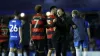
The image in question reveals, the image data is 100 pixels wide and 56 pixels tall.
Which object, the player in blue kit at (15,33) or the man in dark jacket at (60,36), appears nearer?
the man in dark jacket at (60,36)

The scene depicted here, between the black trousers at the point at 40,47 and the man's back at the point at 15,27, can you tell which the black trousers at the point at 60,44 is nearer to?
the black trousers at the point at 40,47

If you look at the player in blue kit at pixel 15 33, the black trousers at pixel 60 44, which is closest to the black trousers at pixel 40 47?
the black trousers at pixel 60 44

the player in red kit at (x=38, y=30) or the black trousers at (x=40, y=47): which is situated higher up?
the player in red kit at (x=38, y=30)

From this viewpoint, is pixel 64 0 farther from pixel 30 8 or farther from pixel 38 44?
pixel 38 44

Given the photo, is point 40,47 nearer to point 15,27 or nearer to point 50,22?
point 50,22

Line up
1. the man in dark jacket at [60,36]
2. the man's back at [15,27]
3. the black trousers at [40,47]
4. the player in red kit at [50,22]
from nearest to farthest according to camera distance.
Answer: the man in dark jacket at [60,36]
the black trousers at [40,47]
the player in red kit at [50,22]
the man's back at [15,27]

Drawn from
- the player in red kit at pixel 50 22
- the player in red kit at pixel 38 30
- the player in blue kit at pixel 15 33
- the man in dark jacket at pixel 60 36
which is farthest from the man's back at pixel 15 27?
the man in dark jacket at pixel 60 36

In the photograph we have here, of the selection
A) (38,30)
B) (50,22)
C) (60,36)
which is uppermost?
(50,22)

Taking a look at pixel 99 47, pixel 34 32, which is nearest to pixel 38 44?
pixel 34 32

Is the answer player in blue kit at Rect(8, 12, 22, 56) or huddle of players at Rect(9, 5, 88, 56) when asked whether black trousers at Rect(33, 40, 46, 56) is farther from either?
player in blue kit at Rect(8, 12, 22, 56)

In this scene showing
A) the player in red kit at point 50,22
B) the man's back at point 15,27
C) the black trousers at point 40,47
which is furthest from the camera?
the man's back at point 15,27

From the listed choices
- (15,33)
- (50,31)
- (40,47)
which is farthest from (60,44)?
(15,33)

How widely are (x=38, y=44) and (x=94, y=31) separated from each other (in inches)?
292

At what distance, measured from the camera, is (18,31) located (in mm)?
11000
